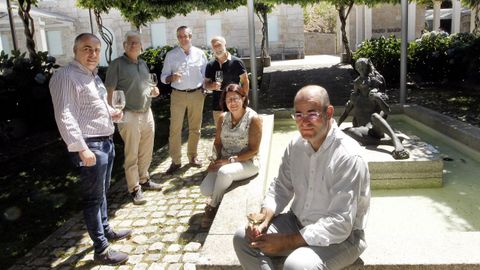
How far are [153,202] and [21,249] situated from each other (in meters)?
1.53

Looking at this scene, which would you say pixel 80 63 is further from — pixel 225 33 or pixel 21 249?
pixel 225 33

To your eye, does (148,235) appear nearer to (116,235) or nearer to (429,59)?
(116,235)

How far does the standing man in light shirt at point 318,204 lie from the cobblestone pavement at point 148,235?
3.90 ft

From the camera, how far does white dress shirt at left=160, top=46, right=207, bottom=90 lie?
20.0 feet

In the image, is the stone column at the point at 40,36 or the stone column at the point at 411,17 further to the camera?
the stone column at the point at 40,36

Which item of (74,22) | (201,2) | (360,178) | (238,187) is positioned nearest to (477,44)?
(201,2)

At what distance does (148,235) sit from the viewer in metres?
4.46

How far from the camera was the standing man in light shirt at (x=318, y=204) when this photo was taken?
101 inches

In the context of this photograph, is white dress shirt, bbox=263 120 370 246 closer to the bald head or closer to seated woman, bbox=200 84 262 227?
the bald head

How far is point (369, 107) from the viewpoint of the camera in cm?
598

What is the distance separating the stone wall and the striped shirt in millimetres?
38586

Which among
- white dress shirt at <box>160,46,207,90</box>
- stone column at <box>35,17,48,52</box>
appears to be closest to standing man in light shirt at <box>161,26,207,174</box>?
white dress shirt at <box>160,46,207,90</box>

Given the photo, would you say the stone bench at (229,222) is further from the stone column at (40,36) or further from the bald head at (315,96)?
the stone column at (40,36)

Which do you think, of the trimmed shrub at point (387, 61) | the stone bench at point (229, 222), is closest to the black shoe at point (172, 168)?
the stone bench at point (229, 222)
